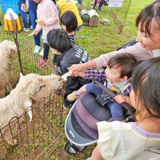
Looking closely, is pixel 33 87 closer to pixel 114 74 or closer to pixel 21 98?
pixel 21 98

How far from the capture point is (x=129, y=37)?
7242 mm

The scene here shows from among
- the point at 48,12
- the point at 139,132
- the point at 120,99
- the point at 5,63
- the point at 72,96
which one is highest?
the point at 48,12

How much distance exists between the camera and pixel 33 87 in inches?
87.2

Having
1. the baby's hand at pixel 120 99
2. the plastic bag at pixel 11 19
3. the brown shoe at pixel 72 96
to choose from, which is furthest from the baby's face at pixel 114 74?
the plastic bag at pixel 11 19

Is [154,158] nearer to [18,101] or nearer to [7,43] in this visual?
[18,101]

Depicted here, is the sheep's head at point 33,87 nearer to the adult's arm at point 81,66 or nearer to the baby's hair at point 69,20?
the adult's arm at point 81,66

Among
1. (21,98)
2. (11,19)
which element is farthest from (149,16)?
(11,19)

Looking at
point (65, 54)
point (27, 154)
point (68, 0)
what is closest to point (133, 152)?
point (65, 54)

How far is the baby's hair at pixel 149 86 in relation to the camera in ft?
2.87

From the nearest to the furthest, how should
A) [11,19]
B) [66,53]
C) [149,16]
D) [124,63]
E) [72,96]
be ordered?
[149,16] < [124,63] < [66,53] < [11,19] < [72,96]

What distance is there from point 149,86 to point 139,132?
1.20ft

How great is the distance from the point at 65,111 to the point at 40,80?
136 centimetres

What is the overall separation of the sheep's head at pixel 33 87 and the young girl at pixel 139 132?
1.51m

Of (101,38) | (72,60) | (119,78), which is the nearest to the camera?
(119,78)
